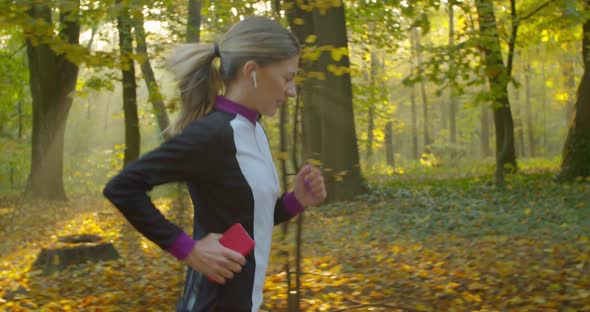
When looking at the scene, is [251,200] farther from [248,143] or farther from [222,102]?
[222,102]

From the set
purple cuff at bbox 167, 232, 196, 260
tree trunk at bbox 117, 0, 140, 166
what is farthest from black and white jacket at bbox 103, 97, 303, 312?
tree trunk at bbox 117, 0, 140, 166

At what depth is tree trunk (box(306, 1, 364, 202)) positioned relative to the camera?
39.9 feet

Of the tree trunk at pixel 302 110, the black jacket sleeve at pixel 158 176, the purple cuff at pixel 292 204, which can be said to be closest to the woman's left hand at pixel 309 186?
the purple cuff at pixel 292 204

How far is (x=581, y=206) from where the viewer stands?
9.82 metres

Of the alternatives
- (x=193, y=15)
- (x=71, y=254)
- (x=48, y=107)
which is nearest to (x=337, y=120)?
(x=71, y=254)

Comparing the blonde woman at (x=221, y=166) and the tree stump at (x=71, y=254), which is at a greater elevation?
the blonde woman at (x=221, y=166)

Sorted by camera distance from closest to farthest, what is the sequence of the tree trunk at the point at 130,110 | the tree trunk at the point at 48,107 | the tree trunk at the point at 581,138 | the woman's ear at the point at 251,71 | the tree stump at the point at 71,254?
the woman's ear at the point at 251,71 < the tree stump at the point at 71,254 < the tree trunk at the point at 581,138 < the tree trunk at the point at 130,110 < the tree trunk at the point at 48,107

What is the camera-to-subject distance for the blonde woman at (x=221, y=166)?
1709 mm

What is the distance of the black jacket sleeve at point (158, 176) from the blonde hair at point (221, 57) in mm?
270

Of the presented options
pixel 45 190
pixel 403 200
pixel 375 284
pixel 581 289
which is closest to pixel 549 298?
pixel 581 289

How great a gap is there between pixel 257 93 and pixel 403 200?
36.7 ft

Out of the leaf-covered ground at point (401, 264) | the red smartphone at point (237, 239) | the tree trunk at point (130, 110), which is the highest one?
the tree trunk at point (130, 110)

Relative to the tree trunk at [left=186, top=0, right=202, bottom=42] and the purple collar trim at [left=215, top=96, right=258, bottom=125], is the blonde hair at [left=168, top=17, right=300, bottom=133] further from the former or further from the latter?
the tree trunk at [left=186, top=0, right=202, bottom=42]

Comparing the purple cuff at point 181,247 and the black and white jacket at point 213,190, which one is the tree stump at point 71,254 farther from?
the purple cuff at point 181,247
